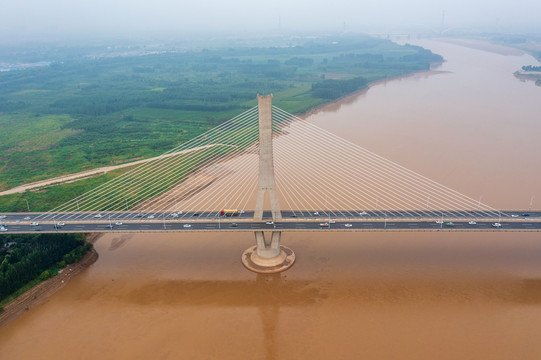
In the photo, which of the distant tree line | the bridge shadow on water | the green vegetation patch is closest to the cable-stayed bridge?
the green vegetation patch

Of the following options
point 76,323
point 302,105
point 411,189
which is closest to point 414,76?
point 302,105

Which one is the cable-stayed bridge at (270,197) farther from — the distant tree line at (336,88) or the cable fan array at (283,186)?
the distant tree line at (336,88)

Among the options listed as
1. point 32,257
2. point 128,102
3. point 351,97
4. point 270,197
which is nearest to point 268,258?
point 270,197

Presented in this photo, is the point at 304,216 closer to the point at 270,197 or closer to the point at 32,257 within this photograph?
the point at 270,197

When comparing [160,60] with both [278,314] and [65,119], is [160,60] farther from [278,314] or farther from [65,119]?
[278,314]

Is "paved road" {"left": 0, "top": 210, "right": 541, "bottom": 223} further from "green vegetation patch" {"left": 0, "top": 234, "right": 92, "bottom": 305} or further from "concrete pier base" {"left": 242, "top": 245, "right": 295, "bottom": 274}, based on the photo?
"concrete pier base" {"left": 242, "top": 245, "right": 295, "bottom": 274}
